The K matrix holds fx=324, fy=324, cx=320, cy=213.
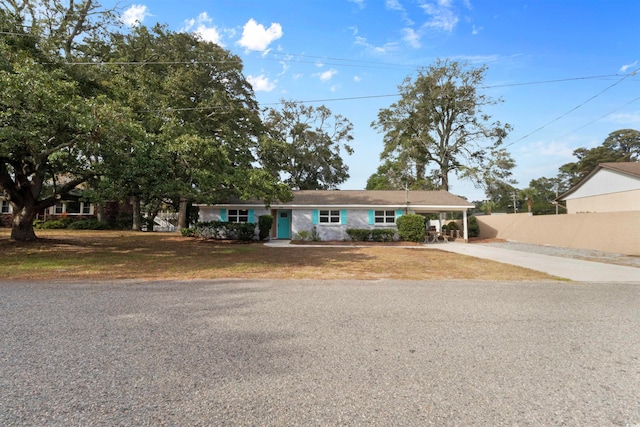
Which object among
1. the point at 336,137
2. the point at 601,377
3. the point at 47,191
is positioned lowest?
the point at 601,377

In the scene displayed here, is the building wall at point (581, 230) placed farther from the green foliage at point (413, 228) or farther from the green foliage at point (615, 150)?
the green foliage at point (615, 150)

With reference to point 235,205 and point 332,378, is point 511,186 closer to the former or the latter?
point 235,205

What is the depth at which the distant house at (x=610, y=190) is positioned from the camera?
22156 mm

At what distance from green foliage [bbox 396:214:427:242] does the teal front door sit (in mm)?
7248

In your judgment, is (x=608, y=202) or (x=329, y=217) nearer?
(x=329, y=217)

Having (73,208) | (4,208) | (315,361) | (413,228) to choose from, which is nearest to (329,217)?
(413,228)

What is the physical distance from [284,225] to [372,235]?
5865 millimetres

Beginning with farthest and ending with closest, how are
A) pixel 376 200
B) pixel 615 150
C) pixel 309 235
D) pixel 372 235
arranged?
pixel 615 150
pixel 376 200
pixel 309 235
pixel 372 235

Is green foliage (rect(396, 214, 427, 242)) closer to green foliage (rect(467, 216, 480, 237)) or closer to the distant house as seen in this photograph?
green foliage (rect(467, 216, 480, 237))

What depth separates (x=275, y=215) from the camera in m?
21.5

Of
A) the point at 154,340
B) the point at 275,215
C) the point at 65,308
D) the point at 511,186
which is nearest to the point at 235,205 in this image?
the point at 275,215

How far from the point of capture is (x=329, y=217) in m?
20.5

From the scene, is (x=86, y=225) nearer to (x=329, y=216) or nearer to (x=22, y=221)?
(x=22, y=221)

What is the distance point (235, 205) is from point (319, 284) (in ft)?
46.9
